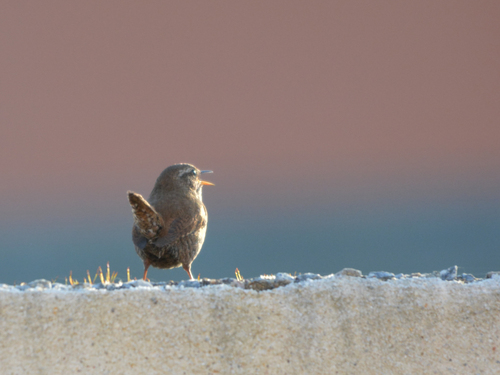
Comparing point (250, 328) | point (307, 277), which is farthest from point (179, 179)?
point (250, 328)

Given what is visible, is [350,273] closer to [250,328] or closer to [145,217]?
[250,328]

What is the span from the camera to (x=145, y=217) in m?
5.46

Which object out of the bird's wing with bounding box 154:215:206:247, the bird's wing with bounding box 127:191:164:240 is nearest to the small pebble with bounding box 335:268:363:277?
the bird's wing with bounding box 154:215:206:247

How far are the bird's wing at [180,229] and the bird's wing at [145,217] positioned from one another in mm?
128

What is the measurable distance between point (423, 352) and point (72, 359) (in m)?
3.03

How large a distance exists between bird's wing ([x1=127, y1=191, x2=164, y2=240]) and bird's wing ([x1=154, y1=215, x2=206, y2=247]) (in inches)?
5.0

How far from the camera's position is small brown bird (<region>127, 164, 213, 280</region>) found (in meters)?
5.55

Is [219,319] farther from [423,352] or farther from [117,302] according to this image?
[423,352]

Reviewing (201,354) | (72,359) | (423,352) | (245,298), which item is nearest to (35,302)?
(72,359)

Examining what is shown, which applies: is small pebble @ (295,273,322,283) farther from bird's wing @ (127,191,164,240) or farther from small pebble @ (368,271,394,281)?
bird's wing @ (127,191,164,240)

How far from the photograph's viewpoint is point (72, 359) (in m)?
3.86

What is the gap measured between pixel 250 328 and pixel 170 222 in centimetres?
204

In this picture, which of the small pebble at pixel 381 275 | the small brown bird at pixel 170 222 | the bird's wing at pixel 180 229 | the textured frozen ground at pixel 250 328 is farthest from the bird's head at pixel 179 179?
the small pebble at pixel 381 275

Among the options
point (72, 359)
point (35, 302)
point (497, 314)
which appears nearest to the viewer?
point (72, 359)
